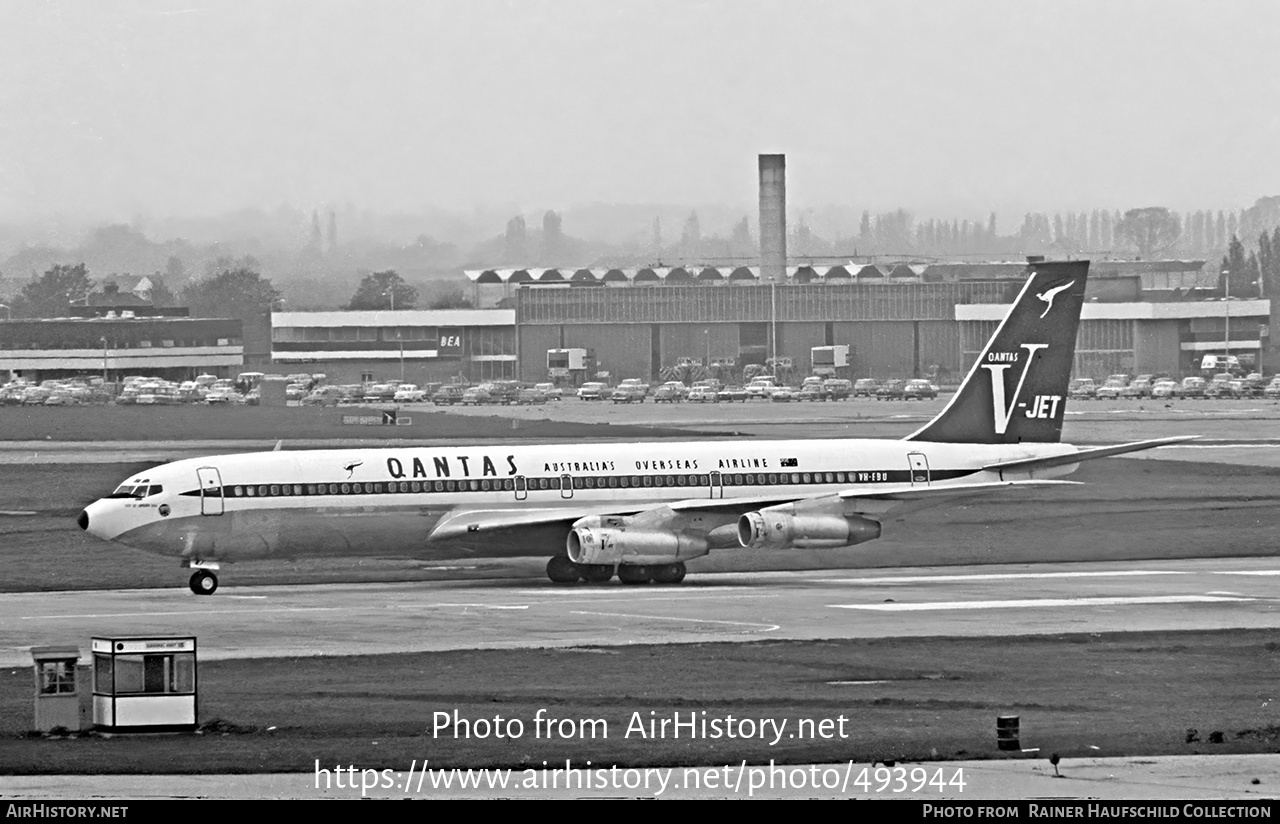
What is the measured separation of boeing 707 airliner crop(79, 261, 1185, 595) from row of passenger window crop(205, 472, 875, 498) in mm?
37

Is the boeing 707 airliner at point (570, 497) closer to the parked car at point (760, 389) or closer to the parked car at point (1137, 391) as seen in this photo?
the parked car at point (1137, 391)

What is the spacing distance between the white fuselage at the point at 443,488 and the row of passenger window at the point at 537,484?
0.09 feet

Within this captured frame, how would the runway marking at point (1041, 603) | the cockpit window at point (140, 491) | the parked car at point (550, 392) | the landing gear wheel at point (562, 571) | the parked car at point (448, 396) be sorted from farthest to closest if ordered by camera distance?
the parked car at point (550, 392)
the parked car at point (448, 396)
the landing gear wheel at point (562, 571)
the cockpit window at point (140, 491)
the runway marking at point (1041, 603)

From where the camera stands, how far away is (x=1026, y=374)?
54.7 m

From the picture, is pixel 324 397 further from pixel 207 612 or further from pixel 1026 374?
pixel 207 612

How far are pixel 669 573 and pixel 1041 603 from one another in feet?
36.0

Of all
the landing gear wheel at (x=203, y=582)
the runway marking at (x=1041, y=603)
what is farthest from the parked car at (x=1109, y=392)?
the landing gear wheel at (x=203, y=582)

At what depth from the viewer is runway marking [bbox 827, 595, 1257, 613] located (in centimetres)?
4238

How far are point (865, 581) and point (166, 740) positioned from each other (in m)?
27.8

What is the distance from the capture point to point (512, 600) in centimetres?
4525

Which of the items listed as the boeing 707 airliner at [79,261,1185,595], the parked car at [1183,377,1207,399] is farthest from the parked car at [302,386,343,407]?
the boeing 707 airliner at [79,261,1185,595]

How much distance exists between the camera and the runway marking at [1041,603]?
139 ft
